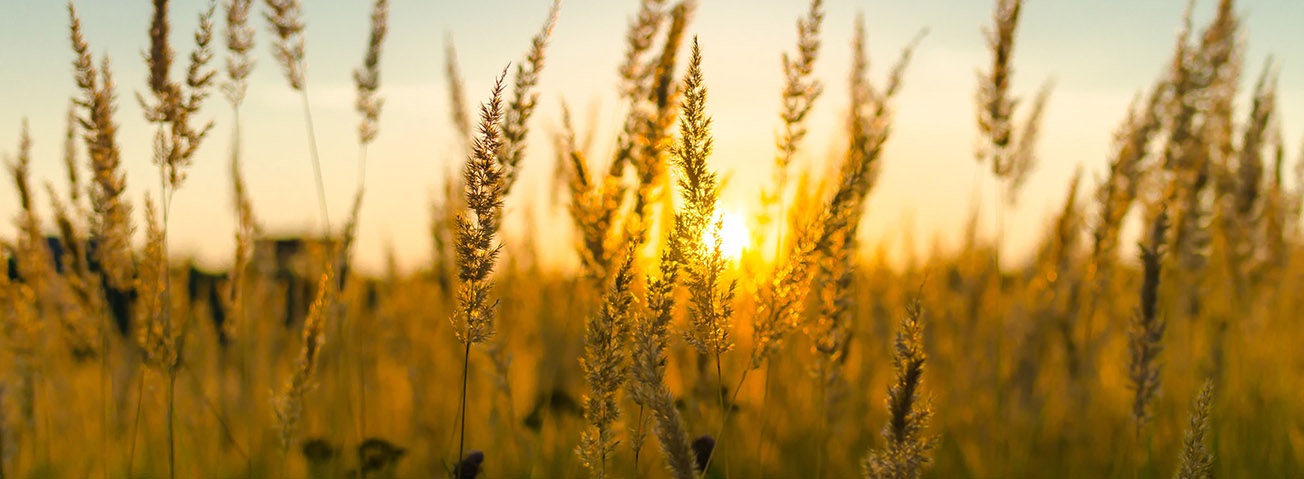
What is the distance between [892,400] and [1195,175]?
7.53ft

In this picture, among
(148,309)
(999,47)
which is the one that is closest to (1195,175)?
(999,47)

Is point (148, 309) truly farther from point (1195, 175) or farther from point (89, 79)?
point (1195, 175)

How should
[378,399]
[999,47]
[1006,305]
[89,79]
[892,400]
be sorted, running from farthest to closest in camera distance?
[1006,305], [378,399], [999,47], [89,79], [892,400]

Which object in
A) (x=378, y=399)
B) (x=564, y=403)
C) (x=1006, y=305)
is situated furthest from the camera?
(x=1006, y=305)

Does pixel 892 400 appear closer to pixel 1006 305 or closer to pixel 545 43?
pixel 545 43

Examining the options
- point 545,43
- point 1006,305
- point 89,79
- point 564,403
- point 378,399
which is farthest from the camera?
point 1006,305

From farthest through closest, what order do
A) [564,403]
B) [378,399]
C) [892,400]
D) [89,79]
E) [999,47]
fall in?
[378,399] < [564,403] < [999,47] < [89,79] < [892,400]

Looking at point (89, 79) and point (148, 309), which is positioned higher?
point (89, 79)

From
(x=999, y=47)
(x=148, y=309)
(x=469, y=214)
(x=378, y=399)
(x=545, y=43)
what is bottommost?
(x=378, y=399)

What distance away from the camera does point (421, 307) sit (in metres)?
4.09

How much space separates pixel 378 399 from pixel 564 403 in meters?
1.70

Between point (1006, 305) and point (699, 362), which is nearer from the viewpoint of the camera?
point (699, 362)

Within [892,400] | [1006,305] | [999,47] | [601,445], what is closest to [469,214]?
[601,445]

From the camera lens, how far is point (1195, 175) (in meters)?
2.84
